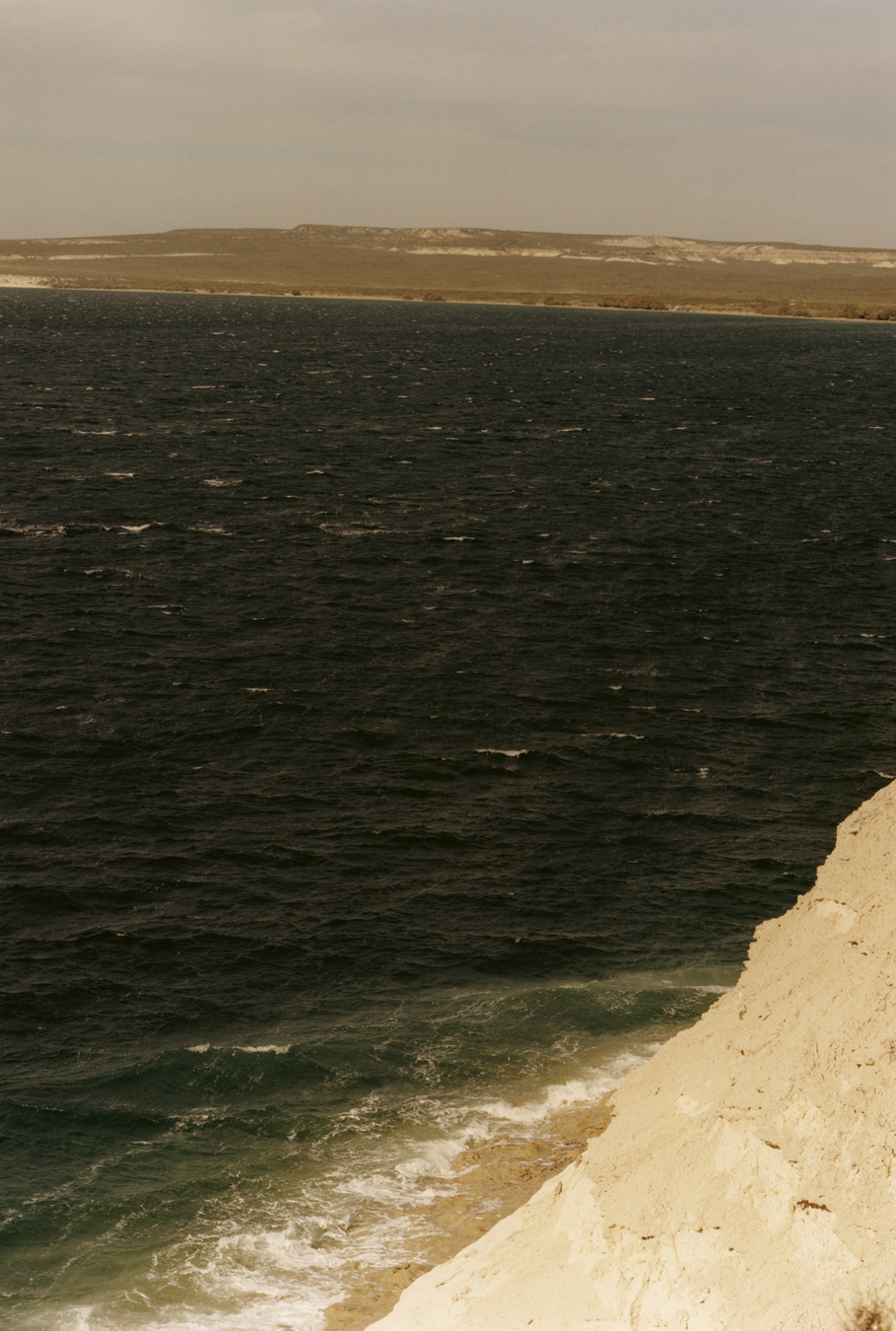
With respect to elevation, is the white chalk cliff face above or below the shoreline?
above

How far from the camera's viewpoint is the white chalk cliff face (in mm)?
14930

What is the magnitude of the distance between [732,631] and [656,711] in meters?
11.7

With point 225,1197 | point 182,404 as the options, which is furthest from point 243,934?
point 182,404

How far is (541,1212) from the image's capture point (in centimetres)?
1806

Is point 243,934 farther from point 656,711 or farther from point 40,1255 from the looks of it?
point 656,711

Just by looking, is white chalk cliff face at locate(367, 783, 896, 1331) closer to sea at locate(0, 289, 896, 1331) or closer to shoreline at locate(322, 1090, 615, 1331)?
shoreline at locate(322, 1090, 615, 1331)

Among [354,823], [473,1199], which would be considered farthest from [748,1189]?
[354,823]

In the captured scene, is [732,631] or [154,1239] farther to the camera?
[732,631]

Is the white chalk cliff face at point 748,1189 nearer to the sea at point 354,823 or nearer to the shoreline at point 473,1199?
the shoreline at point 473,1199

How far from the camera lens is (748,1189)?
15.8m

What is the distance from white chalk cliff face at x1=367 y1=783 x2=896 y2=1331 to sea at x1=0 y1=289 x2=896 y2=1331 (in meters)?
6.04

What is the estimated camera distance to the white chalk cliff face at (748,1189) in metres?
14.9

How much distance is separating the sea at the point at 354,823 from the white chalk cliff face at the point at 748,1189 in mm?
6039

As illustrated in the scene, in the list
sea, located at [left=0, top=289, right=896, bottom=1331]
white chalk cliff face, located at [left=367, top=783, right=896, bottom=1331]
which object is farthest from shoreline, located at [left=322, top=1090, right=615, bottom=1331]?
white chalk cliff face, located at [left=367, top=783, right=896, bottom=1331]
